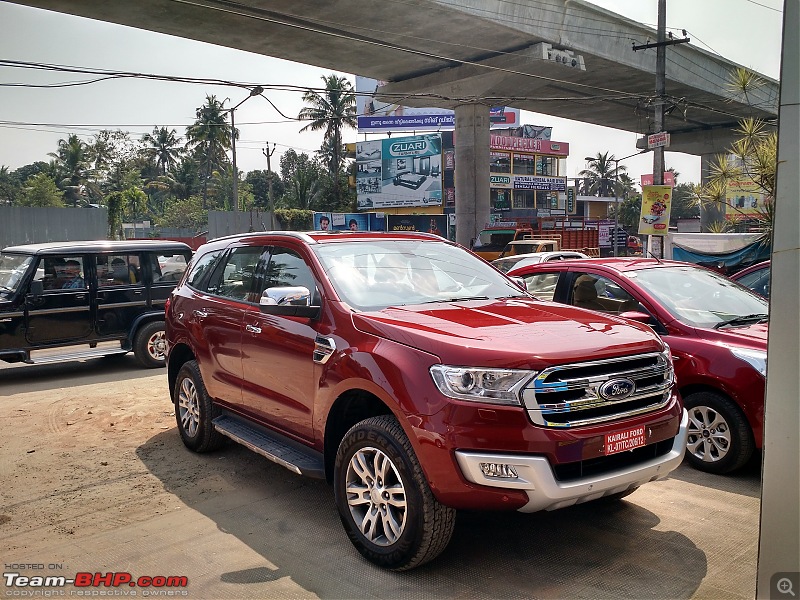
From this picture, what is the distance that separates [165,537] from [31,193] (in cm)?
6313

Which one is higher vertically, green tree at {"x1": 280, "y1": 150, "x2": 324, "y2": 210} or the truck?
green tree at {"x1": 280, "y1": 150, "x2": 324, "y2": 210}

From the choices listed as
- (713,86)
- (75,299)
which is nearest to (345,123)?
(713,86)


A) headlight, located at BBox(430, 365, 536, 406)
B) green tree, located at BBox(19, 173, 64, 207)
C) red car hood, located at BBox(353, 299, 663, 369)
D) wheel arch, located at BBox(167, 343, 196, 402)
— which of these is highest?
green tree, located at BBox(19, 173, 64, 207)

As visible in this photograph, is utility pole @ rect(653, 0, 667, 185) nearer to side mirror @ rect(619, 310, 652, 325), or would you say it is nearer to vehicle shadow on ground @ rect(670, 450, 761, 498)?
side mirror @ rect(619, 310, 652, 325)

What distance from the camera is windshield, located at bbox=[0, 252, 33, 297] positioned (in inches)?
382

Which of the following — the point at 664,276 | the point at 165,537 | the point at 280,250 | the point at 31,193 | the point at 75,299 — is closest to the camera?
the point at 165,537

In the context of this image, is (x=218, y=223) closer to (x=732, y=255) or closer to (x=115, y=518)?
(x=732, y=255)

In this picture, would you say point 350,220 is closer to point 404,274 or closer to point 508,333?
point 404,274

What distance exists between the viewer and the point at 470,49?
2712 cm

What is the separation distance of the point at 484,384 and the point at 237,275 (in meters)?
2.96

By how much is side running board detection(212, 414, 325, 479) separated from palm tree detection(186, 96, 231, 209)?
2384 inches

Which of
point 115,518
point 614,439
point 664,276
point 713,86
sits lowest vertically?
point 115,518

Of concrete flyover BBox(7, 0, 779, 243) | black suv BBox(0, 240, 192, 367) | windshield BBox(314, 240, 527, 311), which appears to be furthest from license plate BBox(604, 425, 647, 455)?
concrete flyover BBox(7, 0, 779, 243)

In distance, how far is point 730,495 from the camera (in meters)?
4.95
